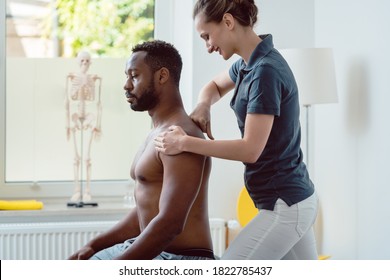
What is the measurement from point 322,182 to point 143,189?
1.59 m

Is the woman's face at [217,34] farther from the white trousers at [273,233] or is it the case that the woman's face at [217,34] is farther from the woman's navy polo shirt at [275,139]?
the white trousers at [273,233]

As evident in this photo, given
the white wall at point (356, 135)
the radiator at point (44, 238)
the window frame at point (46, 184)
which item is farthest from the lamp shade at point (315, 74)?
the radiator at point (44, 238)

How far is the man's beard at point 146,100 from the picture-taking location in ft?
6.35

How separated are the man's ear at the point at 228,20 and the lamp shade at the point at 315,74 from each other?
123 centimetres

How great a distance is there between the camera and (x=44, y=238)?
315 centimetres

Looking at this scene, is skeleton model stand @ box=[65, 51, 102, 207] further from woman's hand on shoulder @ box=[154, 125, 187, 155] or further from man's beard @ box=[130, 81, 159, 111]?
woman's hand on shoulder @ box=[154, 125, 187, 155]

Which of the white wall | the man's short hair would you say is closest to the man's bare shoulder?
the man's short hair

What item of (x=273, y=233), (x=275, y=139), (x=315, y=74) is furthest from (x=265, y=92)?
(x=315, y=74)

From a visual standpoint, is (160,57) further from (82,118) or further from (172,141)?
(82,118)

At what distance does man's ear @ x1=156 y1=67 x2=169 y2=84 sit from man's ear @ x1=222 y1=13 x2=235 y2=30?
21 centimetres

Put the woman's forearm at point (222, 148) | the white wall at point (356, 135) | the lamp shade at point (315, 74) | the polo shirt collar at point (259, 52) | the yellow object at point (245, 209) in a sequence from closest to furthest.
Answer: the woman's forearm at point (222, 148)
the polo shirt collar at point (259, 52)
the white wall at point (356, 135)
the lamp shade at point (315, 74)
the yellow object at point (245, 209)

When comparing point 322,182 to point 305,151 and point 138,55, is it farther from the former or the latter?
point 138,55

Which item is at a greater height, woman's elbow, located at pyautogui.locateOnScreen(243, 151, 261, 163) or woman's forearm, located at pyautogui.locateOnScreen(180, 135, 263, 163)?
woman's forearm, located at pyautogui.locateOnScreen(180, 135, 263, 163)

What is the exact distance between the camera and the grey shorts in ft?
6.09
